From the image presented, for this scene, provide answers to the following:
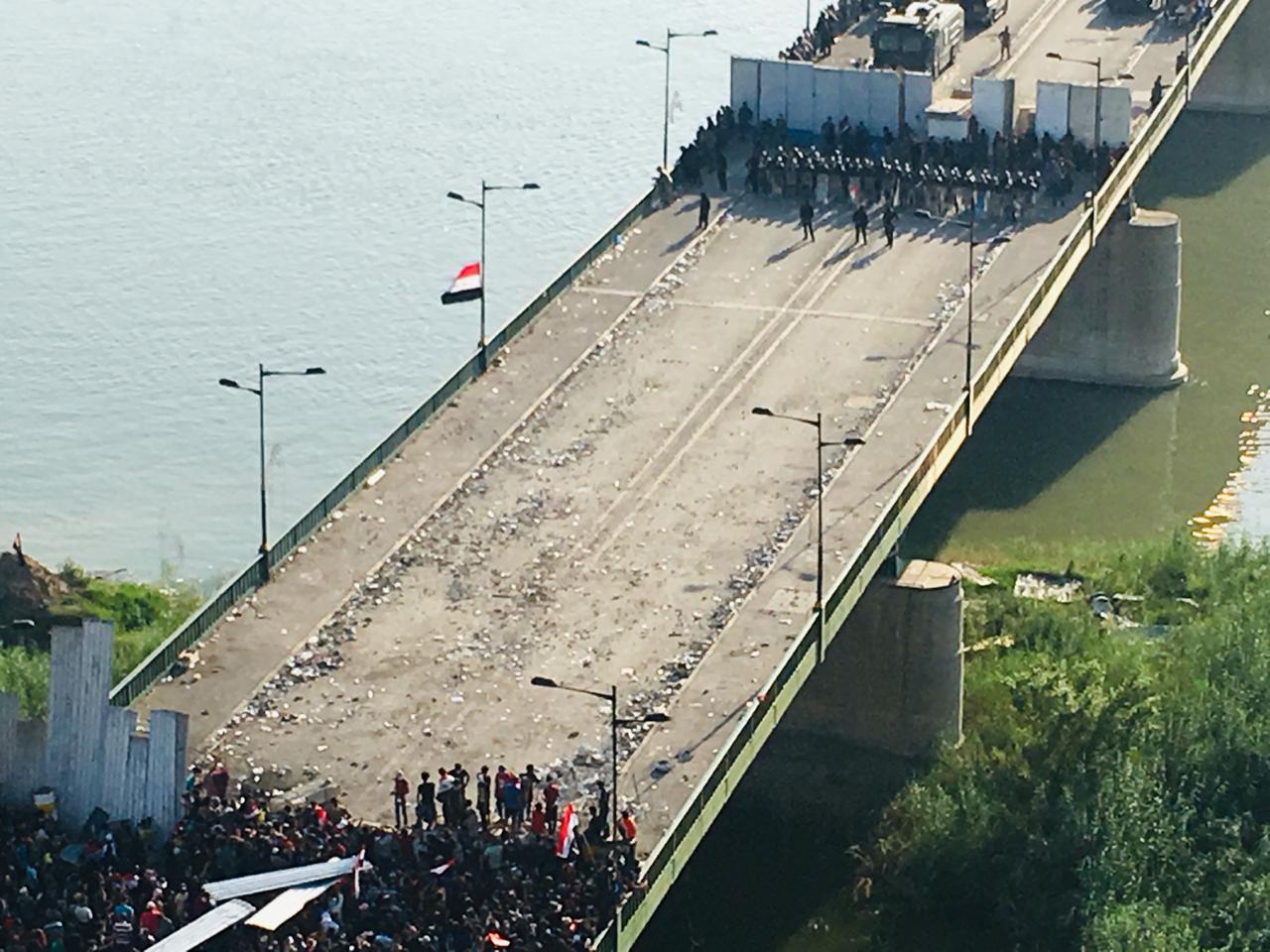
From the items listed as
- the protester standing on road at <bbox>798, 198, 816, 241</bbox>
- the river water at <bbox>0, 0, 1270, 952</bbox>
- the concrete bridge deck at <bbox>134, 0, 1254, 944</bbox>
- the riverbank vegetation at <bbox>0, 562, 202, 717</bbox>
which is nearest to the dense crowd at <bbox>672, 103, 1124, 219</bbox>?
the concrete bridge deck at <bbox>134, 0, 1254, 944</bbox>

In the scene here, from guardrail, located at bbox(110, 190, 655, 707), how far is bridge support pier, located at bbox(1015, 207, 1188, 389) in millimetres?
17545

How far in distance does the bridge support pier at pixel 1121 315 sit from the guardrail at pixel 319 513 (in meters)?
17.5

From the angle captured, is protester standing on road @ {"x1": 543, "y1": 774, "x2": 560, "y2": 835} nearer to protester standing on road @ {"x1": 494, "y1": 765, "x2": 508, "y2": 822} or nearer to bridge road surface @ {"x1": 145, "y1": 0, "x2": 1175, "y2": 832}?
protester standing on road @ {"x1": 494, "y1": 765, "x2": 508, "y2": 822}

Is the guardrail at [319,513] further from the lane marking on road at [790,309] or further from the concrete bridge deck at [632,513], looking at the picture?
the lane marking on road at [790,309]

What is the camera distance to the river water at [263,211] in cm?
8450

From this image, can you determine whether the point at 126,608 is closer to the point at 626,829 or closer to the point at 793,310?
the point at 793,310

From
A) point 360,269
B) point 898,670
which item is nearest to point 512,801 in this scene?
point 898,670

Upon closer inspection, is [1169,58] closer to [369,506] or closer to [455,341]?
[455,341]

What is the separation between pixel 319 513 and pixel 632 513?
20.3ft

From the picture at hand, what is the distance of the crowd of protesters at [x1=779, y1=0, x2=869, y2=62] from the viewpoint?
306ft

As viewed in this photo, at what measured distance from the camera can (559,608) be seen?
194 feet

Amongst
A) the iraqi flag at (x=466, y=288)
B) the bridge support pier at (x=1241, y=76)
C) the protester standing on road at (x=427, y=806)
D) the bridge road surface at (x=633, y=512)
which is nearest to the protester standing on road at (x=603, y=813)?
the bridge road surface at (x=633, y=512)

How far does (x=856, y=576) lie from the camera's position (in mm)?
60375


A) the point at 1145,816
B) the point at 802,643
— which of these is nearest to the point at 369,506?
the point at 802,643
